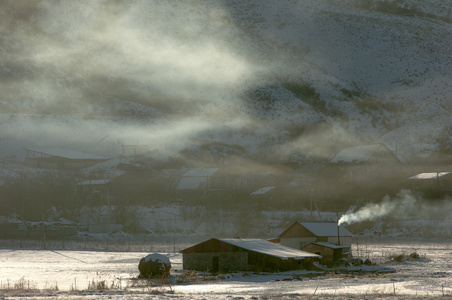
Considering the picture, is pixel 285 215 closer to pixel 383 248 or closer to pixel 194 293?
pixel 383 248

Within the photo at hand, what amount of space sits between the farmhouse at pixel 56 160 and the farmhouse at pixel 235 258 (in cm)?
8238

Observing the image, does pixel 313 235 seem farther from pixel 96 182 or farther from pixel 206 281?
pixel 96 182

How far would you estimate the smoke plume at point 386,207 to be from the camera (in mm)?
90938

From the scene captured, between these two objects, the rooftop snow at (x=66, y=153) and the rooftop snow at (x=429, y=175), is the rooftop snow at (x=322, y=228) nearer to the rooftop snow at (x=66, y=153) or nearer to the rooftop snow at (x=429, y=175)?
the rooftop snow at (x=429, y=175)

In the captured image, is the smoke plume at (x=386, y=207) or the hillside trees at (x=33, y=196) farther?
the hillside trees at (x=33, y=196)

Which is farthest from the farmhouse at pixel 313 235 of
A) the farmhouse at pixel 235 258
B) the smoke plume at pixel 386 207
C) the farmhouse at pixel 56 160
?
the farmhouse at pixel 56 160

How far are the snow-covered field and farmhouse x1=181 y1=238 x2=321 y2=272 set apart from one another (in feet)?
5.45

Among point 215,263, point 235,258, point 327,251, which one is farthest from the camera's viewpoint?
point 327,251

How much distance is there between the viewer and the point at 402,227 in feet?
280

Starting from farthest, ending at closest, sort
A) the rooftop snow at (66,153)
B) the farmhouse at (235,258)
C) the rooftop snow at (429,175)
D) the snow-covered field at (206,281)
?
1. the rooftop snow at (66,153)
2. the rooftop snow at (429,175)
3. the farmhouse at (235,258)
4. the snow-covered field at (206,281)

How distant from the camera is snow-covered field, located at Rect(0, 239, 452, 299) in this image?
1297 inches

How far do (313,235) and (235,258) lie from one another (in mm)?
13234

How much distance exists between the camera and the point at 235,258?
48562mm

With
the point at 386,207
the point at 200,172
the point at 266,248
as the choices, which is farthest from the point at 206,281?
the point at 200,172
